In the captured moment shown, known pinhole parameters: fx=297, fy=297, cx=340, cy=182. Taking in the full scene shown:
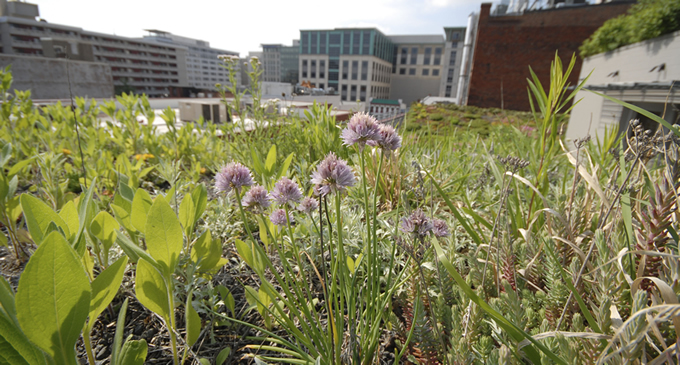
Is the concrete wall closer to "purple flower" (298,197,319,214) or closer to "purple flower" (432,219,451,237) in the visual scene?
"purple flower" (298,197,319,214)

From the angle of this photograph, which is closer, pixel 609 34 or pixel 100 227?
pixel 100 227

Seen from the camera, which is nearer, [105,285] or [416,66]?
[105,285]

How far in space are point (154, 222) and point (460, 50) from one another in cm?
6071

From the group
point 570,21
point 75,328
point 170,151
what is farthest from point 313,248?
point 570,21

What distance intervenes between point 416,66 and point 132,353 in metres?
67.3

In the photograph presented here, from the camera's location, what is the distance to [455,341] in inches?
25.6

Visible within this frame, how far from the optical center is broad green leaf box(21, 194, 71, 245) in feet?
2.16

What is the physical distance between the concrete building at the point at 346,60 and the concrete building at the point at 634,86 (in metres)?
49.4

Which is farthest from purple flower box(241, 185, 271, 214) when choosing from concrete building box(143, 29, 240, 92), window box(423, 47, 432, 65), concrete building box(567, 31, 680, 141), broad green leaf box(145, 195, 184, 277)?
concrete building box(143, 29, 240, 92)

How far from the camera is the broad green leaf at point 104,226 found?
2.78 feet

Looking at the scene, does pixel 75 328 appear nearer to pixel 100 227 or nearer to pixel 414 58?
pixel 100 227

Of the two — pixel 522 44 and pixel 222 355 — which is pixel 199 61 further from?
pixel 222 355

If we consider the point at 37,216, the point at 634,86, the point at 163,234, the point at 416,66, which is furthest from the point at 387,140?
the point at 416,66

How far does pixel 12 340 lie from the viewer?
1.52 ft
